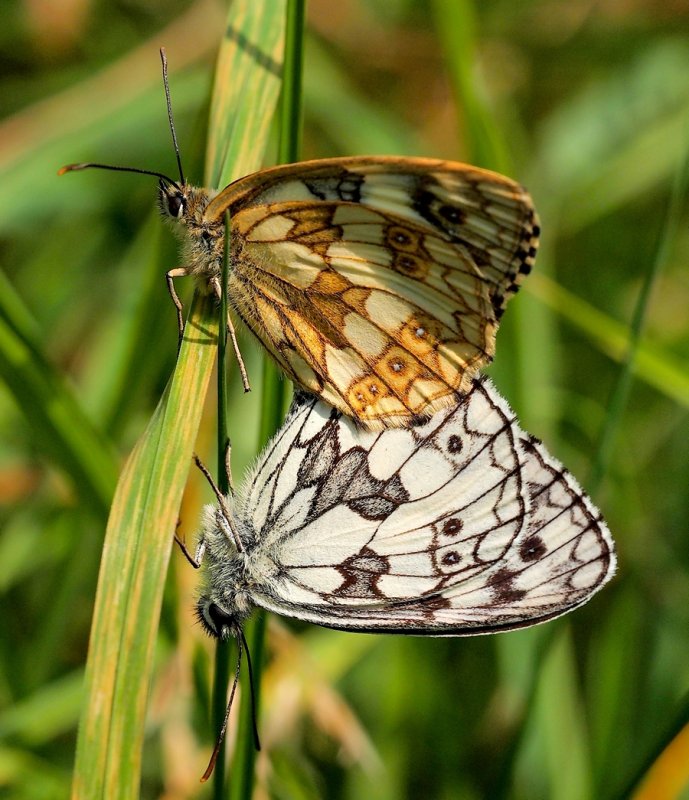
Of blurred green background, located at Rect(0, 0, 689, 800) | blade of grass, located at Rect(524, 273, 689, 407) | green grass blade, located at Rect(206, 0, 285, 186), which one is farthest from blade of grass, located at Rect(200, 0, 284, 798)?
blade of grass, located at Rect(524, 273, 689, 407)

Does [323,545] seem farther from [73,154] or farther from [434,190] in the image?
[73,154]

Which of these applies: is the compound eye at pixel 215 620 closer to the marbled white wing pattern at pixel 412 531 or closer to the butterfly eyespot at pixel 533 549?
the marbled white wing pattern at pixel 412 531

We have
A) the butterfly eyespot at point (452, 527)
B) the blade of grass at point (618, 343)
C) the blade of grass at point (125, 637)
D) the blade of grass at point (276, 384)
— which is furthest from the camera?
the blade of grass at point (618, 343)

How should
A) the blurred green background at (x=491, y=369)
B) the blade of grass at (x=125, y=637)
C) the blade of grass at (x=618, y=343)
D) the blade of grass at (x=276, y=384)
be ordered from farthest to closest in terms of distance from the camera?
the blade of grass at (x=618, y=343)
the blurred green background at (x=491, y=369)
the blade of grass at (x=276, y=384)
the blade of grass at (x=125, y=637)

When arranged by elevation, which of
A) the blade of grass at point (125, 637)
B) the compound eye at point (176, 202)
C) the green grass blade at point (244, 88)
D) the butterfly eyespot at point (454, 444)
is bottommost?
the blade of grass at point (125, 637)

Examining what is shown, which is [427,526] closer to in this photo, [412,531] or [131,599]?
[412,531]

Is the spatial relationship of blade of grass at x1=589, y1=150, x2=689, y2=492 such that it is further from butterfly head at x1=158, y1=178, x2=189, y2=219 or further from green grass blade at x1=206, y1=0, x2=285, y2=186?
butterfly head at x1=158, y1=178, x2=189, y2=219

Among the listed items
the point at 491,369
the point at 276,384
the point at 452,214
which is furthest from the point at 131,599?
the point at 491,369

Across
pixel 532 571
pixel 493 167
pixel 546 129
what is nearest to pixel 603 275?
pixel 546 129

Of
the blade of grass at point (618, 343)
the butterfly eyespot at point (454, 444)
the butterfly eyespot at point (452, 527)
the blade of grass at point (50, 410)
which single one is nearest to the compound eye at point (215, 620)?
the blade of grass at point (50, 410)
